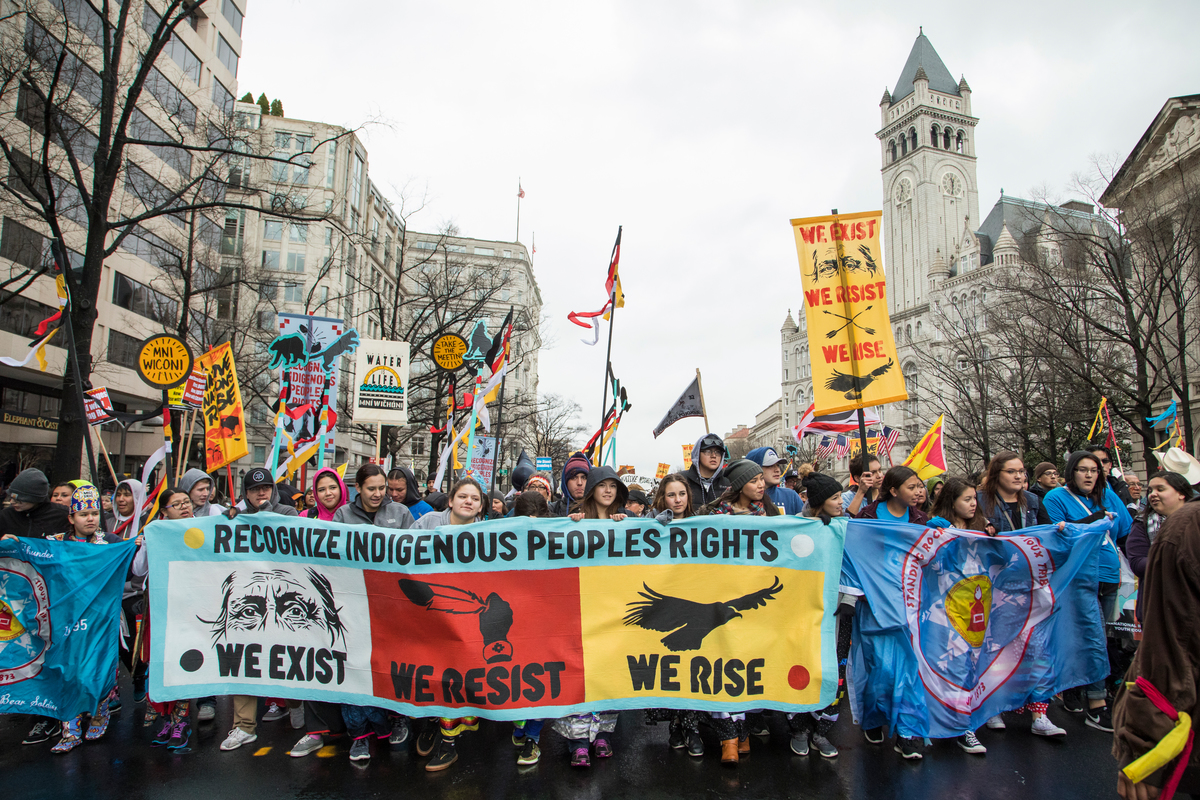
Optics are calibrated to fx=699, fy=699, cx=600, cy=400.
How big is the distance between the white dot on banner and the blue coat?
2.51m

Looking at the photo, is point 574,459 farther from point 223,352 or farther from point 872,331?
point 223,352

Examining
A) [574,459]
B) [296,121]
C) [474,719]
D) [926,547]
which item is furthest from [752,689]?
[296,121]

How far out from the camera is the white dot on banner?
4.65 m

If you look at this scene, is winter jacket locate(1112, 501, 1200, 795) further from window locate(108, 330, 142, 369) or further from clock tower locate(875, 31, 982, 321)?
clock tower locate(875, 31, 982, 321)

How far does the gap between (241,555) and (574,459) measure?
3036 millimetres

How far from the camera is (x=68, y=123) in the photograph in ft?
71.1

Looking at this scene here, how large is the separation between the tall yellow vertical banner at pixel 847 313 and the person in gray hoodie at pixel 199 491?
534 cm

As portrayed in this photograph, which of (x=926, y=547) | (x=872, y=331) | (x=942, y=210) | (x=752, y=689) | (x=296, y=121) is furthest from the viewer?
(x=942, y=210)

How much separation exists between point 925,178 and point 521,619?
329 feet

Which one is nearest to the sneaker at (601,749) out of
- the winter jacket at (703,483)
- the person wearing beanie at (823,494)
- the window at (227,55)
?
the winter jacket at (703,483)

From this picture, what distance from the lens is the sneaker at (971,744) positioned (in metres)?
4.62

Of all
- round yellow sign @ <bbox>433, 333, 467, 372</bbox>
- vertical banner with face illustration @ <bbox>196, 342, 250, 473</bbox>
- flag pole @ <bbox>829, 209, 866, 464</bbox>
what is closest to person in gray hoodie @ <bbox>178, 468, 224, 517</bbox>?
vertical banner with face illustration @ <bbox>196, 342, 250, 473</bbox>

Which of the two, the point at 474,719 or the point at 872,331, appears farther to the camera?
the point at 872,331

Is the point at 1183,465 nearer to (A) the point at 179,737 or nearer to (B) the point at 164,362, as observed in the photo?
(A) the point at 179,737
